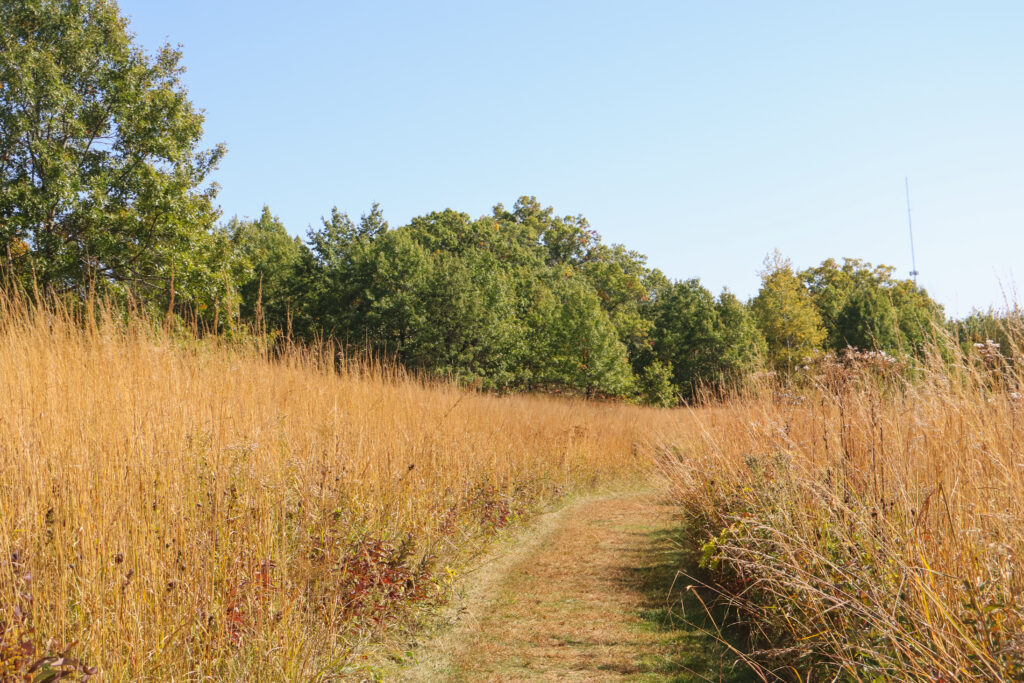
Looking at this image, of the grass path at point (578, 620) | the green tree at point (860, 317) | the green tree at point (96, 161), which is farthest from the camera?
the green tree at point (860, 317)

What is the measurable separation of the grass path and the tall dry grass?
443mm

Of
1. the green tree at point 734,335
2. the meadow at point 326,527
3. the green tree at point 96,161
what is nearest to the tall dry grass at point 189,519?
the meadow at point 326,527

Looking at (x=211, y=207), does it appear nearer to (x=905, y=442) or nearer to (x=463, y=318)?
(x=463, y=318)

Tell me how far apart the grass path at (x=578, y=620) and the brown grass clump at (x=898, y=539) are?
0.50 m

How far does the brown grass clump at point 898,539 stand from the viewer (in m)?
2.37

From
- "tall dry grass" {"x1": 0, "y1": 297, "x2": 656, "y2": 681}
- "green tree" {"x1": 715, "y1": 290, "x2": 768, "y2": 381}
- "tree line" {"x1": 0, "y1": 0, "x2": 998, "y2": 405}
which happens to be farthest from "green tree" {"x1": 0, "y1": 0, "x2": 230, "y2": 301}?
"green tree" {"x1": 715, "y1": 290, "x2": 768, "y2": 381}

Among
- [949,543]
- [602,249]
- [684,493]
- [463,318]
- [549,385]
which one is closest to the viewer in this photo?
[949,543]

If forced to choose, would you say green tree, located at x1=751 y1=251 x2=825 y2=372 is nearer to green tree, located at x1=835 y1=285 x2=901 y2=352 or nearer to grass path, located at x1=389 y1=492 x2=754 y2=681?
green tree, located at x1=835 y1=285 x2=901 y2=352

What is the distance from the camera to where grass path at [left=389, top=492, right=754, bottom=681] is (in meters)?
4.10

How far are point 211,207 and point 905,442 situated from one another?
18747mm

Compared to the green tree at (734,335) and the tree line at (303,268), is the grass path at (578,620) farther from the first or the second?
the green tree at (734,335)

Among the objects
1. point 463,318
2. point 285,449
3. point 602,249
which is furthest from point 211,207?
point 602,249

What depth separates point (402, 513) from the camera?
5641 millimetres

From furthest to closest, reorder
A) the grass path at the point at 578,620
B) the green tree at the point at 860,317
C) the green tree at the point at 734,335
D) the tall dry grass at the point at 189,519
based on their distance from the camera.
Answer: the green tree at the point at 860,317 < the green tree at the point at 734,335 < the grass path at the point at 578,620 < the tall dry grass at the point at 189,519
